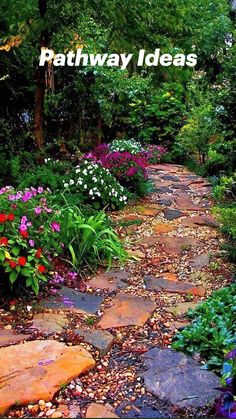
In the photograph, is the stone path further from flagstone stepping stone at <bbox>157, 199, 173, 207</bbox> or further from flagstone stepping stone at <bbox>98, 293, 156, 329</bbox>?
flagstone stepping stone at <bbox>157, 199, 173, 207</bbox>

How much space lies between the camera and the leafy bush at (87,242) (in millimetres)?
3436

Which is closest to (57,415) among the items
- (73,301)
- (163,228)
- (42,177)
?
(73,301)

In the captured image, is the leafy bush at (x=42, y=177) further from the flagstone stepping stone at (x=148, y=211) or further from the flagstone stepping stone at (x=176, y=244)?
the flagstone stepping stone at (x=176, y=244)

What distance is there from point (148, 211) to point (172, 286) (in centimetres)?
195

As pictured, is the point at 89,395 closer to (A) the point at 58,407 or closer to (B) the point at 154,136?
(A) the point at 58,407

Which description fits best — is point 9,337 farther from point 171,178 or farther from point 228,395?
point 171,178

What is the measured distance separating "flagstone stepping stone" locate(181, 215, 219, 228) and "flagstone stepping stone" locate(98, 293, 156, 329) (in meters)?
1.76

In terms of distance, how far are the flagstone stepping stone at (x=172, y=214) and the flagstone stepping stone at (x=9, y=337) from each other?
264cm

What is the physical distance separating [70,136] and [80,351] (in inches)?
181

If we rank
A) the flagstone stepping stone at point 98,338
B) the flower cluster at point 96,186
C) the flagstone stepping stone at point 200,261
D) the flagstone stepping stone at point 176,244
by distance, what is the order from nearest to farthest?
the flagstone stepping stone at point 98,338
the flagstone stepping stone at point 200,261
the flagstone stepping stone at point 176,244
the flower cluster at point 96,186

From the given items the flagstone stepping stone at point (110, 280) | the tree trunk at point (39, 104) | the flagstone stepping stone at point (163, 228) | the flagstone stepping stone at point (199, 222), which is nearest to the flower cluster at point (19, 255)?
the flagstone stepping stone at point (110, 280)

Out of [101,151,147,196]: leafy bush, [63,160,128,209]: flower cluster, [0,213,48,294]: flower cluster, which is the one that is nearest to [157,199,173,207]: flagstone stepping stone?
[101,151,147,196]: leafy bush

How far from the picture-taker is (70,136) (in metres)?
6.57

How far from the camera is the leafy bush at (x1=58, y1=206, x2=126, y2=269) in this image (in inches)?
135
